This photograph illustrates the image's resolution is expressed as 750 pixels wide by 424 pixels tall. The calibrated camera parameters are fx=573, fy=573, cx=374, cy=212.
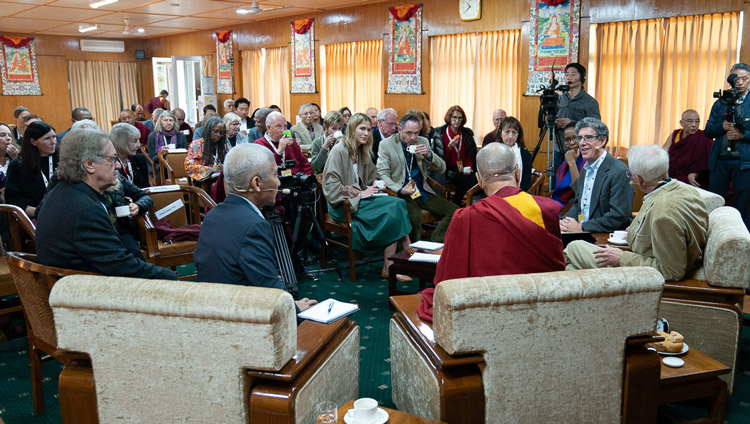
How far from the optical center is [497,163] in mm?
2463

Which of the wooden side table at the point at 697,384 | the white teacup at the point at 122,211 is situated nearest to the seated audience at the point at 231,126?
the white teacup at the point at 122,211

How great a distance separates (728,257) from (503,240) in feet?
3.66

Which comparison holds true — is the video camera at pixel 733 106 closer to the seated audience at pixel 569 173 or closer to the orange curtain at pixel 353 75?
the seated audience at pixel 569 173

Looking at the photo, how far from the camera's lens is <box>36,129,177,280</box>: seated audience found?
2338 millimetres

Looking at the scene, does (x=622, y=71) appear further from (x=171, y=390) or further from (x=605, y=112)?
(x=171, y=390)

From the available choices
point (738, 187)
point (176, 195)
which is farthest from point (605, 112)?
point (176, 195)

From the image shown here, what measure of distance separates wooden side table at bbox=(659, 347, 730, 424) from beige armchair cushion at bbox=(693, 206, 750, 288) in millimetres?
387

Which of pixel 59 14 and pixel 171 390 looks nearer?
pixel 171 390

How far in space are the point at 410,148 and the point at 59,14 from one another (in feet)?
27.0

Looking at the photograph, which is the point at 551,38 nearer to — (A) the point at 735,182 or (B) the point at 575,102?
(B) the point at 575,102

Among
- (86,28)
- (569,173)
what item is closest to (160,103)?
(86,28)

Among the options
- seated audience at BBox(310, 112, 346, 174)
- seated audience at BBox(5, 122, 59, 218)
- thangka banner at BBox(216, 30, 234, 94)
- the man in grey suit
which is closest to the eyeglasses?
the man in grey suit

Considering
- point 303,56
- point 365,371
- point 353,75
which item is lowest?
Result: point 365,371

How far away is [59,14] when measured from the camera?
1005 cm
